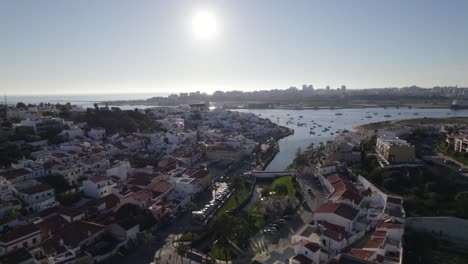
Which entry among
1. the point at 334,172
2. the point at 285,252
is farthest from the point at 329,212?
the point at 334,172

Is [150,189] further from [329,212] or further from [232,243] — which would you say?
[329,212]

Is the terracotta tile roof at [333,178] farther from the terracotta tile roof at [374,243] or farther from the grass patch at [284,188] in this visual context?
the terracotta tile roof at [374,243]

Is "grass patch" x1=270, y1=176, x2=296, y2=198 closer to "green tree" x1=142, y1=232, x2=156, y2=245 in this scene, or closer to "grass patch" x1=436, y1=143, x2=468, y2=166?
"green tree" x1=142, y1=232, x2=156, y2=245

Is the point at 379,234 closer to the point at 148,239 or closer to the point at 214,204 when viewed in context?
the point at 214,204

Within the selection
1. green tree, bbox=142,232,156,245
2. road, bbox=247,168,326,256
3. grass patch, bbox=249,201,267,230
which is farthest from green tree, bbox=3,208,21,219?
grass patch, bbox=249,201,267,230

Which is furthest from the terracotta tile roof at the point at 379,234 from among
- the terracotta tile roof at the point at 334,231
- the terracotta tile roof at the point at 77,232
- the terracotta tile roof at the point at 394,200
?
the terracotta tile roof at the point at 77,232

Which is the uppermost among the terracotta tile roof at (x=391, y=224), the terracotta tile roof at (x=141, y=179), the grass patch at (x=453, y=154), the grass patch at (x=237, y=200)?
the grass patch at (x=453, y=154)
